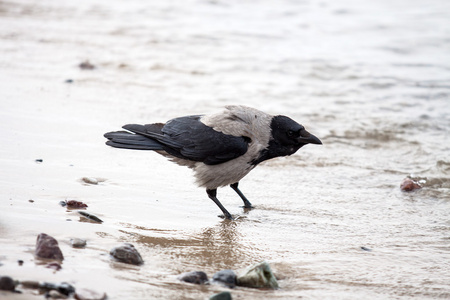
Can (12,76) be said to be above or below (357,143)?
above

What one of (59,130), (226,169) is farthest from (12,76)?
(226,169)

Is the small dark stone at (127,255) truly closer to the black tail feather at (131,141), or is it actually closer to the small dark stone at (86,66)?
the black tail feather at (131,141)

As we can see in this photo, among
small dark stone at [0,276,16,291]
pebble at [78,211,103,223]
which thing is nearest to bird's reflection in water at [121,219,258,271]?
pebble at [78,211,103,223]

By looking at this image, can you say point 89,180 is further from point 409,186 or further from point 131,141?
point 409,186

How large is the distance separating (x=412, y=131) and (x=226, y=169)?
4034mm

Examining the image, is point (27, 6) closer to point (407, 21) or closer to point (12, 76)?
point (12, 76)

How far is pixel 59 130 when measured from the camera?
6.89 meters

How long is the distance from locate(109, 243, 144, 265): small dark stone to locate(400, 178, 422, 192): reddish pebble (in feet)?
11.6

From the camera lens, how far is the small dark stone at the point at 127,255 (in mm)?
3812

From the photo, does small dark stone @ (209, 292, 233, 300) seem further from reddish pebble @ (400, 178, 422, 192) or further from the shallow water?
reddish pebble @ (400, 178, 422, 192)

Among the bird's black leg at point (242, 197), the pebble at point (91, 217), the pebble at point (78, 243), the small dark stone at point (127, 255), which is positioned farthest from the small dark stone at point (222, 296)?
the bird's black leg at point (242, 197)

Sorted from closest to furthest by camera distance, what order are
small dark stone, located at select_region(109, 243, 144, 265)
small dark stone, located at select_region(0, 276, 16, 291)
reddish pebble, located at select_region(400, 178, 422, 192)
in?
small dark stone, located at select_region(0, 276, 16, 291) → small dark stone, located at select_region(109, 243, 144, 265) → reddish pebble, located at select_region(400, 178, 422, 192)

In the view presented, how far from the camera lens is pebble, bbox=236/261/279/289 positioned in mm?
3674

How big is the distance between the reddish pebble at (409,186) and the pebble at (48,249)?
156 inches
